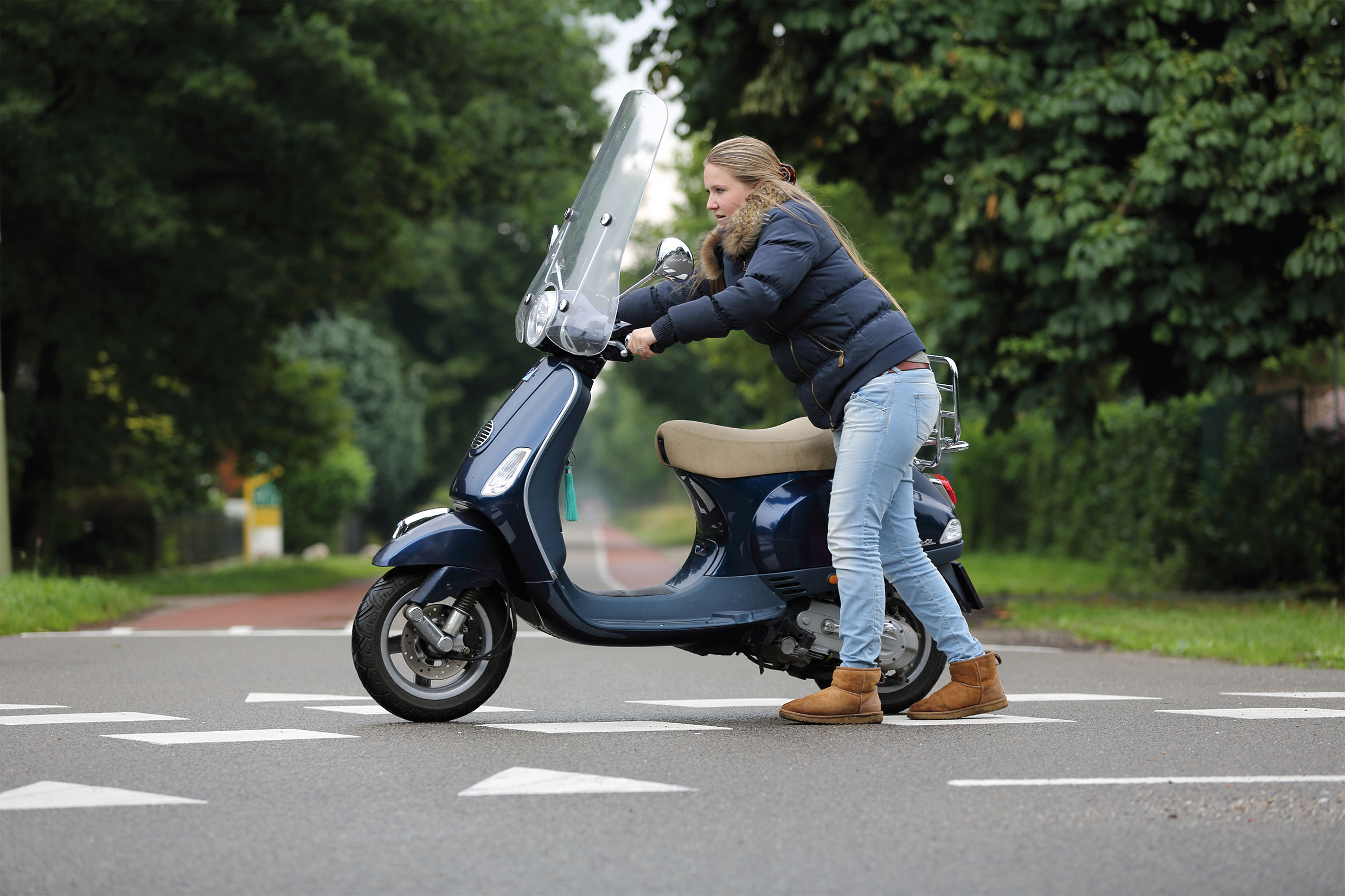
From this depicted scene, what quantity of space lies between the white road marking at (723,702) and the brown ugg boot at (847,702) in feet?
2.50

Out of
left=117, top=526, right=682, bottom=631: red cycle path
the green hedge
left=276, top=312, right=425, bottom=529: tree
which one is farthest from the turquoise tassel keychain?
left=276, top=312, right=425, bottom=529: tree

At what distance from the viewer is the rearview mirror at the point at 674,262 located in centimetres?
587

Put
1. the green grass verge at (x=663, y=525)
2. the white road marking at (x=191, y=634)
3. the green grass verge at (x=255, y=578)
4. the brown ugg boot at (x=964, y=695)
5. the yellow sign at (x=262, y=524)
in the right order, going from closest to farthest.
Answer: the brown ugg boot at (x=964, y=695), the white road marking at (x=191, y=634), the green grass verge at (x=255, y=578), the yellow sign at (x=262, y=524), the green grass verge at (x=663, y=525)

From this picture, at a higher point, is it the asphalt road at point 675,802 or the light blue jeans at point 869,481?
the light blue jeans at point 869,481

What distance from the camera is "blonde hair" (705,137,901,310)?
5.80m

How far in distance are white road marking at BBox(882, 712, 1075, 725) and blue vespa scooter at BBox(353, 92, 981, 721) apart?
0.57ft

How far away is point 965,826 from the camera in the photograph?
4039 millimetres

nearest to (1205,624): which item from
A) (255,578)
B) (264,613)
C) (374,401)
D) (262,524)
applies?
(264,613)

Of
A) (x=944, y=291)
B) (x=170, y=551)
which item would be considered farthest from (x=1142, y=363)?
(x=170, y=551)

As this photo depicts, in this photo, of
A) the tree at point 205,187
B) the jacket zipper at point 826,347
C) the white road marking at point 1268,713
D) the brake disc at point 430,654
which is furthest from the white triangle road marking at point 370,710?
the tree at point 205,187

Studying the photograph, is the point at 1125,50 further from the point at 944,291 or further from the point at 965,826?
the point at 965,826

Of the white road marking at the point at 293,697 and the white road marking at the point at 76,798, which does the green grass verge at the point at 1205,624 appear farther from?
the white road marking at the point at 76,798

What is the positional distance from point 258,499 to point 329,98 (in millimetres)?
17179

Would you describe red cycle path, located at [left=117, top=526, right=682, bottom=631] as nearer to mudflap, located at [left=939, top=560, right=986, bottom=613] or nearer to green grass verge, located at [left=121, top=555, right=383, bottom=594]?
green grass verge, located at [left=121, top=555, right=383, bottom=594]
